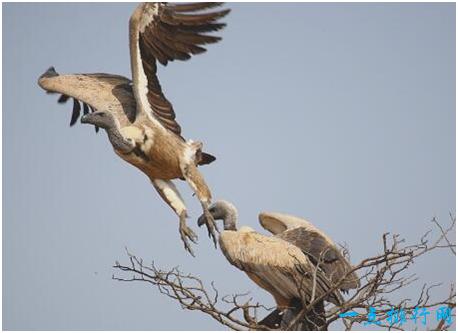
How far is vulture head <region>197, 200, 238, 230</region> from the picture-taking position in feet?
26.1

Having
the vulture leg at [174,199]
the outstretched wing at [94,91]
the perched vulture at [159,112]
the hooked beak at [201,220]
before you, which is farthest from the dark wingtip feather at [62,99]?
the hooked beak at [201,220]

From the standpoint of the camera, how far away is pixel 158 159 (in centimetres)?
812

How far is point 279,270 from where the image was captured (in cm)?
758

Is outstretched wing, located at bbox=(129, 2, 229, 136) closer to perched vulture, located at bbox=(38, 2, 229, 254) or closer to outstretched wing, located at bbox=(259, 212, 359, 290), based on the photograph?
perched vulture, located at bbox=(38, 2, 229, 254)

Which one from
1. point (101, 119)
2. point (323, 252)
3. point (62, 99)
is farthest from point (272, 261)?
point (62, 99)

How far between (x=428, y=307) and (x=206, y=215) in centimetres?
188

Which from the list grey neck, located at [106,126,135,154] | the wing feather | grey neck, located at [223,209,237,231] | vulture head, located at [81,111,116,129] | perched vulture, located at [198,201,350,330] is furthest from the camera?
vulture head, located at [81,111,116,129]

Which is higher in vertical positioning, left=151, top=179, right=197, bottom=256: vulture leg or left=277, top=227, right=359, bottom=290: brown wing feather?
left=151, top=179, right=197, bottom=256: vulture leg

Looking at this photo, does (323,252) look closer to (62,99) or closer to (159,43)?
(159,43)

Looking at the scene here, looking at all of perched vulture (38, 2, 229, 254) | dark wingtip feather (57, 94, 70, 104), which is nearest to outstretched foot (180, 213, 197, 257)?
perched vulture (38, 2, 229, 254)

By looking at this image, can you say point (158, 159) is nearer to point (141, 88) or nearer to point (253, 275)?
point (141, 88)

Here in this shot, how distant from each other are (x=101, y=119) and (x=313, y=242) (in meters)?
2.03

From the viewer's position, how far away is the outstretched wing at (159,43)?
326 inches

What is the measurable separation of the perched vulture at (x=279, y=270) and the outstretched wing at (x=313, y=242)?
0.31ft
